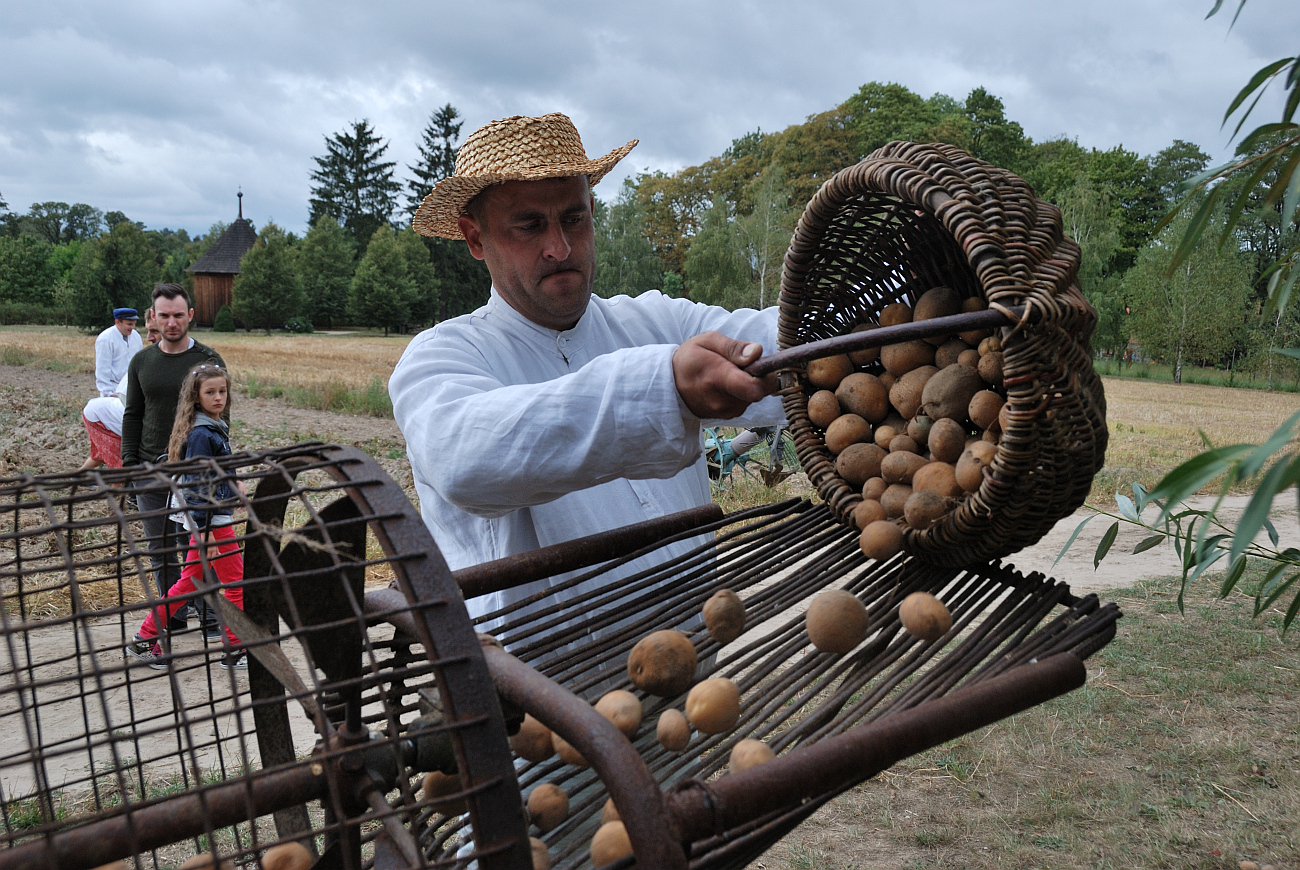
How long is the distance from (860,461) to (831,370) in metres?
0.20

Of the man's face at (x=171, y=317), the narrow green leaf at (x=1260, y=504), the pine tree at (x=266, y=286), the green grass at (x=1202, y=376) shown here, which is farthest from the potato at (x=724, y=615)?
the pine tree at (x=266, y=286)

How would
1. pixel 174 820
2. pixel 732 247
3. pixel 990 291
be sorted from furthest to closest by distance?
pixel 732 247 → pixel 990 291 → pixel 174 820

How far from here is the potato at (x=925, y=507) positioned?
125 centimetres

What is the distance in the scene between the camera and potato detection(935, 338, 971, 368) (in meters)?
1.36

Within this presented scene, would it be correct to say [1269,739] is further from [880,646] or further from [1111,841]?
[880,646]

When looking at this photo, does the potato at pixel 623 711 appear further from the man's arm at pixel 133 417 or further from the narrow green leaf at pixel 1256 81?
the man's arm at pixel 133 417

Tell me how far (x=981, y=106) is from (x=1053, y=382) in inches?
1575

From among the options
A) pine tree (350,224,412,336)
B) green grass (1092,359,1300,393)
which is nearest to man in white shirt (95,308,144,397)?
green grass (1092,359,1300,393)

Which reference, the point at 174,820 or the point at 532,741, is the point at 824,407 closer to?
the point at 532,741

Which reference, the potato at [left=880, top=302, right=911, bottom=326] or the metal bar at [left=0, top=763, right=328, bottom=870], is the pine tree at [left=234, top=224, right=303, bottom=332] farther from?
the metal bar at [left=0, top=763, right=328, bottom=870]

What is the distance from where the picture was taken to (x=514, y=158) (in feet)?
5.71

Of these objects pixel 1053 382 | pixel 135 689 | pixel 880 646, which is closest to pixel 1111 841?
pixel 880 646

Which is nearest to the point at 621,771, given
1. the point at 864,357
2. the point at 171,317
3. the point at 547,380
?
the point at 864,357

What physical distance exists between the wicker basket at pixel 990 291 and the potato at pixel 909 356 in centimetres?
12
